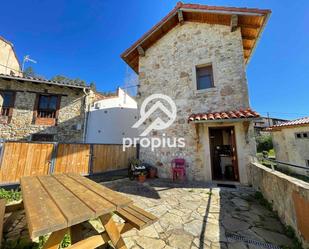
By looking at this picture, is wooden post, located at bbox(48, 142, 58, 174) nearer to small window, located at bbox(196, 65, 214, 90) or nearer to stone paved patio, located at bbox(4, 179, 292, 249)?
stone paved patio, located at bbox(4, 179, 292, 249)

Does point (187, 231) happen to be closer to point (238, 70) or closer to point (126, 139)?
point (238, 70)

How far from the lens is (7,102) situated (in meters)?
9.80

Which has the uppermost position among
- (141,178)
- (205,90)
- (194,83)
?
(194,83)

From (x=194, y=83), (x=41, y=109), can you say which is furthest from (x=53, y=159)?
(x=41, y=109)

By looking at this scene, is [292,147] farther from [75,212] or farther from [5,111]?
[5,111]

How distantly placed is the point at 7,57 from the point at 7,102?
877cm

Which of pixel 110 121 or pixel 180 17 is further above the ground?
pixel 180 17

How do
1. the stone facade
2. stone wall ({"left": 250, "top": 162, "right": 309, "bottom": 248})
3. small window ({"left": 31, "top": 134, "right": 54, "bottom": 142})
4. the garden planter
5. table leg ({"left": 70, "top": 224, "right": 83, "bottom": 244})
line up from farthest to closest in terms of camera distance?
1. small window ({"left": 31, "top": 134, "right": 54, "bottom": 142})
2. the garden planter
3. the stone facade
4. stone wall ({"left": 250, "top": 162, "right": 309, "bottom": 248})
5. table leg ({"left": 70, "top": 224, "right": 83, "bottom": 244})

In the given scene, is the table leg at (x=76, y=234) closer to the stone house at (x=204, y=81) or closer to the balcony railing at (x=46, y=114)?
the stone house at (x=204, y=81)

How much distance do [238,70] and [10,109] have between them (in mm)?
13238

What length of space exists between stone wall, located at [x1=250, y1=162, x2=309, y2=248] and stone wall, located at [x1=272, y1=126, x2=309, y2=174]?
9.67 metres

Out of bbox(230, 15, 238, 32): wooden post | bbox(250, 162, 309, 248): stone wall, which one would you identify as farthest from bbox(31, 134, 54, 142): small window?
bbox(230, 15, 238, 32): wooden post

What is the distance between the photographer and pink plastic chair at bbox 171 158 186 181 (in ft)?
20.5

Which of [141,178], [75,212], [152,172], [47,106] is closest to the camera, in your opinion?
[75,212]
